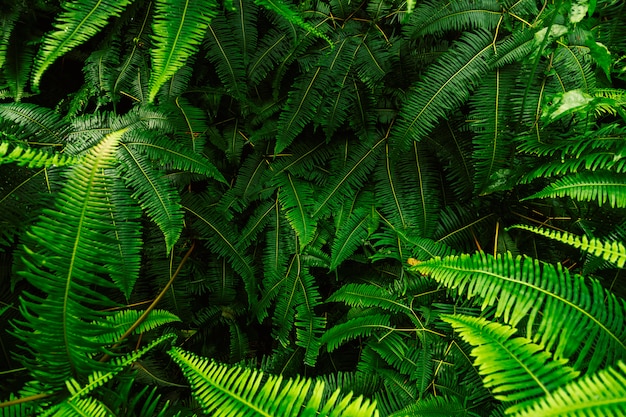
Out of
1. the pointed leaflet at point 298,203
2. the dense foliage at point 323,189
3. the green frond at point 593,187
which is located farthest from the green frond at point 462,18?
the pointed leaflet at point 298,203

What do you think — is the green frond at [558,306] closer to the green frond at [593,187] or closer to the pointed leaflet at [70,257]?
the green frond at [593,187]

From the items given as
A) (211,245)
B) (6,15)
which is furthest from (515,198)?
(6,15)

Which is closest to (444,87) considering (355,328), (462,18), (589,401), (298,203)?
(462,18)

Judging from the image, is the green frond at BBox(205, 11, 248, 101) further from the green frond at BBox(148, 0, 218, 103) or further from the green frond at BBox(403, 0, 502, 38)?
the green frond at BBox(403, 0, 502, 38)

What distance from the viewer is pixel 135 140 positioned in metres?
1.58

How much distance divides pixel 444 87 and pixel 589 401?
1.20 metres

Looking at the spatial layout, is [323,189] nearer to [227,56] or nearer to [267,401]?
[227,56]

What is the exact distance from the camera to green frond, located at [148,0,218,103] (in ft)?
3.93

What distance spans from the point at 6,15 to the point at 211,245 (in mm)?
1464

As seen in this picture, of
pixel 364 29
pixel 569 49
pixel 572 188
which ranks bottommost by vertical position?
pixel 572 188

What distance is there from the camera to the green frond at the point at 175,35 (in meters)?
1.20

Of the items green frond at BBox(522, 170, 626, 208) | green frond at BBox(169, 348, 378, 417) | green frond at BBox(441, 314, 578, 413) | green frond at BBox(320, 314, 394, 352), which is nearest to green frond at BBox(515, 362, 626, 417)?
green frond at BBox(441, 314, 578, 413)

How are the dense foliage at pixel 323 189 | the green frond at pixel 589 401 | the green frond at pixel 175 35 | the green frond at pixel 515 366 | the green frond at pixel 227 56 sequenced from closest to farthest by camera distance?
the green frond at pixel 589 401 < the green frond at pixel 515 366 < the dense foliage at pixel 323 189 < the green frond at pixel 175 35 < the green frond at pixel 227 56

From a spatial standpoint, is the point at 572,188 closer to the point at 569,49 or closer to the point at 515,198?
the point at 515,198
